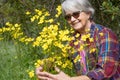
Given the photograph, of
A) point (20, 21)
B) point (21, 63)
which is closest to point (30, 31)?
point (20, 21)

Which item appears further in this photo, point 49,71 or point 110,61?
point 49,71

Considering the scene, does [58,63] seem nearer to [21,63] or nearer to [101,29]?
[101,29]

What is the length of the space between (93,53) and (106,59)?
23 centimetres

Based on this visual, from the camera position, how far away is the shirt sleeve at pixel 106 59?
3.30 m

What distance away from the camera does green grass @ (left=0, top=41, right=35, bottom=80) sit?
5125 millimetres

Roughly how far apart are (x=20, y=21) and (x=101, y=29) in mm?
3315

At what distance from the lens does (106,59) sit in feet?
10.9

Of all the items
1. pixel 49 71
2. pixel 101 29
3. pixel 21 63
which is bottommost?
pixel 21 63

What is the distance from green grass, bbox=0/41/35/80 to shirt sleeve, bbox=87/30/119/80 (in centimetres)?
176

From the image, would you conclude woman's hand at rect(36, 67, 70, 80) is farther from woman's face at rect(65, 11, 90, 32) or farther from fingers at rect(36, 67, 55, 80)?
woman's face at rect(65, 11, 90, 32)

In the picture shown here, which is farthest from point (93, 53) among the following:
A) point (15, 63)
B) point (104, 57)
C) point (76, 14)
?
point (15, 63)

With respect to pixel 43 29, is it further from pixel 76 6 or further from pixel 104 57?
pixel 104 57

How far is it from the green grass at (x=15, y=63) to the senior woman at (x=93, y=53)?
1453 mm

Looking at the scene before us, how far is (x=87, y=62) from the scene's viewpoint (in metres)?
3.54
